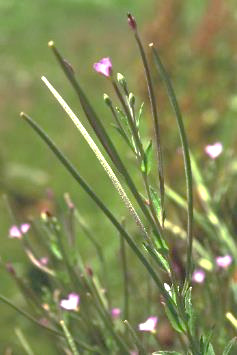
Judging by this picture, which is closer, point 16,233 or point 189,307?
point 189,307

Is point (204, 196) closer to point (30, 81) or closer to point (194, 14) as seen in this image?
point (30, 81)

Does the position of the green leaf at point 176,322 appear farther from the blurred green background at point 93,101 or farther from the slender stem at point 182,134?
the blurred green background at point 93,101

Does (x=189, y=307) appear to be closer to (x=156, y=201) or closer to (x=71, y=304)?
(x=156, y=201)

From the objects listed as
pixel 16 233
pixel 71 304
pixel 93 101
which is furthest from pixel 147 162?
pixel 93 101

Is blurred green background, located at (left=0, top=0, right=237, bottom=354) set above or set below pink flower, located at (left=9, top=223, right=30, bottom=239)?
above

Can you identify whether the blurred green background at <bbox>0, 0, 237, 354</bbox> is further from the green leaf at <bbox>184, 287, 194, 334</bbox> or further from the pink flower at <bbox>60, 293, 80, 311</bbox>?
the green leaf at <bbox>184, 287, 194, 334</bbox>

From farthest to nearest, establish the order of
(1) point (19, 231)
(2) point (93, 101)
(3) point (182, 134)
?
(2) point (93, 101), (1) point (19, 231), (3) point (182, 134)

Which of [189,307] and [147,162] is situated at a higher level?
[147,162]

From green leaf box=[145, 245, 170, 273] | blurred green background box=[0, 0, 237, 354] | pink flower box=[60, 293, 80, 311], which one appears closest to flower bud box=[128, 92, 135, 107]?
green leaf box=[145, 245, 170, 273]
